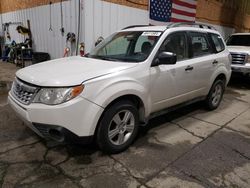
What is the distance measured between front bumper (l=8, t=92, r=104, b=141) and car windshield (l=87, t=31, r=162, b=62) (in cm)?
110

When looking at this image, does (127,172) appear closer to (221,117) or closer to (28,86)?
(28,86)

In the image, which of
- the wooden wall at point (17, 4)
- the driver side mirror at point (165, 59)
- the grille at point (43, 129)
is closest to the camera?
the grille at point (43, 129)

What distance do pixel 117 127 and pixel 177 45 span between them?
1784 millimetres

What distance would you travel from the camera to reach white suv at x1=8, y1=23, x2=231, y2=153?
2.81 meters

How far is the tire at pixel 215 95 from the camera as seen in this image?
5176 mm

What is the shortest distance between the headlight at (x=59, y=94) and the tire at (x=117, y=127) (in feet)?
1.61

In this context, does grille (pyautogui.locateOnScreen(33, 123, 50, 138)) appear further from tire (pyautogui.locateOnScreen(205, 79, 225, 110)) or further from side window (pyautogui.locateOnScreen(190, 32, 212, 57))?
tire (pyautogui.locateOnScreen(205, 79, 225, 110))

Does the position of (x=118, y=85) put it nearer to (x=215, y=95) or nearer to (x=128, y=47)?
(x=128, y=47)

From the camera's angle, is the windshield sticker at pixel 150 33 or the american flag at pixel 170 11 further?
the american flag at pixel 170 11

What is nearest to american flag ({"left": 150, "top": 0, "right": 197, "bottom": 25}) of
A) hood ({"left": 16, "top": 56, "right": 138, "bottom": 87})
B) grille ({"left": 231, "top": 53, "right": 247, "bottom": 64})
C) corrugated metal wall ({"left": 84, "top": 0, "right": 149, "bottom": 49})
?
corrugated metal wall ({"left": 84, "top": 0, "right": 149, "bottom": 49})

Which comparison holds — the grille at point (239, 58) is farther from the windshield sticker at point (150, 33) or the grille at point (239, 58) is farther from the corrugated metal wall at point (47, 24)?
the corrugated metal wall at point (47, 24)

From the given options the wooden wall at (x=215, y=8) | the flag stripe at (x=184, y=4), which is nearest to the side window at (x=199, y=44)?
the wooden wall at (x=215, y=8)

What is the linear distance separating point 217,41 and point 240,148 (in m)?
2.44

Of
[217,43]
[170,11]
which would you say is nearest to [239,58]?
[170,11]
